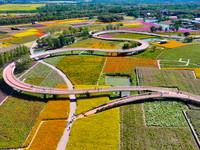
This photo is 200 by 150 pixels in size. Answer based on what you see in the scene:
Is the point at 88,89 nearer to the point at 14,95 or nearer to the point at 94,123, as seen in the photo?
the point at 94,123

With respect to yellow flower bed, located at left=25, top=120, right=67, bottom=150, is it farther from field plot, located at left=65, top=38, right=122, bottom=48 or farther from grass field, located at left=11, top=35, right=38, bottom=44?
grass field, located at left=11, top=35, right=38, bottom=44

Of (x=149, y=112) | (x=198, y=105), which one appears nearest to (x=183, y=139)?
(x=149, y=112)

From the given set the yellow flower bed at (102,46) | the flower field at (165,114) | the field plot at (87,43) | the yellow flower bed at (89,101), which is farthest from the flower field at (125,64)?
the field plot at (87,43)

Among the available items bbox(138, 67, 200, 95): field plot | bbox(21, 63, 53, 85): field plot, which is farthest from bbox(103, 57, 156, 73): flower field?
bbox(21, 63, 53, 85): field plot

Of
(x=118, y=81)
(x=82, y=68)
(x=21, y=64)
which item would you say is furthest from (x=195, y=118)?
(x=21, y=64)

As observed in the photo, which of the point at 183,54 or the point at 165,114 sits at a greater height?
the point at 183,54

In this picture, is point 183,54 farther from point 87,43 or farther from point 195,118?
point 87,43

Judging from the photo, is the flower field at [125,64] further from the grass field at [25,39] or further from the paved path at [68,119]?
the grass field at [25,39]
